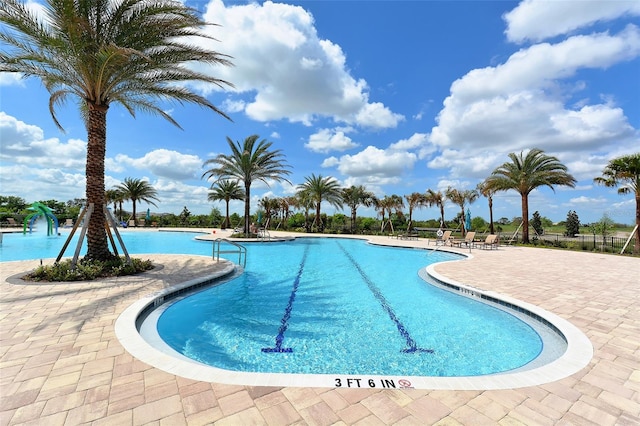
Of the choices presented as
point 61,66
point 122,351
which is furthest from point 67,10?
point 122,351

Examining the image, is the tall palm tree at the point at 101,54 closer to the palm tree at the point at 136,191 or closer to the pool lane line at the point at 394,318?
the pool lane line at the point at 394,318

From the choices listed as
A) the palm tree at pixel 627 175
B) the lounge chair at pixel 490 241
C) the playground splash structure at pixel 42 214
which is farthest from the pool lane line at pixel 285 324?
the playground splash structure at pixel 42 214

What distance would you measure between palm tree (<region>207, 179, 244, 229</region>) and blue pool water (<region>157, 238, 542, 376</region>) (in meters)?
27.5

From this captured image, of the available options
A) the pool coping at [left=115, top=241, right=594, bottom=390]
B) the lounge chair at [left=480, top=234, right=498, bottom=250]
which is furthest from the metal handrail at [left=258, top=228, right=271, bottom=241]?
the pool coping at [left=115, top=241, right=594, bottom=390]

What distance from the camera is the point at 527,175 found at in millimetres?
21562

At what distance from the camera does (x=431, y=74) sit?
16266 mm

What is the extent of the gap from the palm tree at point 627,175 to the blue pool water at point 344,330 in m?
16.2

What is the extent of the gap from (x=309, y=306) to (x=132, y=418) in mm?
4541

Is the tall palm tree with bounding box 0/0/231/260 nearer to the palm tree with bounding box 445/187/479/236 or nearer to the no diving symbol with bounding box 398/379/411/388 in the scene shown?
the no diving symbol with bounding box 398/379/411/388

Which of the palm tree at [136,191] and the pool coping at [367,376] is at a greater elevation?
the palm tree at [136,191]

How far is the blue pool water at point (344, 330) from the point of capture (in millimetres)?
4125

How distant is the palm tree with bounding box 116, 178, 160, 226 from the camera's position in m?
35.3

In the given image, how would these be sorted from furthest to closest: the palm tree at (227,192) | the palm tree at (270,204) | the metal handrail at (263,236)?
the palm tree at (270,204)
the palm tree at (227,192)
the metal handrail at (263,236)

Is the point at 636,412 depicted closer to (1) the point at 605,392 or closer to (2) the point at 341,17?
(1) the point at 605,392
